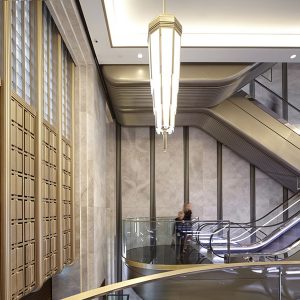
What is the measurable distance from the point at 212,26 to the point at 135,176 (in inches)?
289

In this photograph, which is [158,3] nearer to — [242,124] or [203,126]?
[242,124]

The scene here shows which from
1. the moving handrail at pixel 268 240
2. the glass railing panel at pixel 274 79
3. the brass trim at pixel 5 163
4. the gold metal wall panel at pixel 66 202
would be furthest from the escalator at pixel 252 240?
the glass railing panel at pixel 274 79

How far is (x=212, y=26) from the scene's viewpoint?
9.28 meters

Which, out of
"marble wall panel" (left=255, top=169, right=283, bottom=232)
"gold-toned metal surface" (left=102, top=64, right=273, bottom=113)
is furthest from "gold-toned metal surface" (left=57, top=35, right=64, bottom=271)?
"marble wall panel" (left=255, top=169, right=283, bottom=232)

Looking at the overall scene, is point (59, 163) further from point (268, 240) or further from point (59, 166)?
point (268, 240)

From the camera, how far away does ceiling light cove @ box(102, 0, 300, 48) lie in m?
8.52

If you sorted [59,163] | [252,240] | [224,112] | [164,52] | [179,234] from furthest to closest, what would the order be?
[224,112]
[179,234]
[252,240]
[59,163]
[164,52]

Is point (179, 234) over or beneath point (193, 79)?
beneath

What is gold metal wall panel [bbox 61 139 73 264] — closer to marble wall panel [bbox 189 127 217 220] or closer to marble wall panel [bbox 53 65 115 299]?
marble wall panel [bbox 53 65 115 299]

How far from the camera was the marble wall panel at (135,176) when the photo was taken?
15.6 m

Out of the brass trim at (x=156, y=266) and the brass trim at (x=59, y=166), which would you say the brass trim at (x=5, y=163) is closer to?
the brass trim at (x=59, y=166)

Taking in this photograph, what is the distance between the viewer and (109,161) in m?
15.4

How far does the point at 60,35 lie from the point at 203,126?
7487 millimetres

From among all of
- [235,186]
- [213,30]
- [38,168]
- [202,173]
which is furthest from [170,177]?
[38,168]
